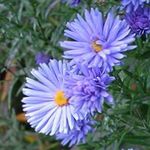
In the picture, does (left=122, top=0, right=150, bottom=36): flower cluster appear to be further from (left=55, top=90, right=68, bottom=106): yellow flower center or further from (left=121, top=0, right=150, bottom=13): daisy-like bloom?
(left=55, top=90, right=68, bottom=106): yellow flower center

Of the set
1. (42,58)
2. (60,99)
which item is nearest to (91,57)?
(60,99)

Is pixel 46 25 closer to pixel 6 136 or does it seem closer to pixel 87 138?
pixel 87 138

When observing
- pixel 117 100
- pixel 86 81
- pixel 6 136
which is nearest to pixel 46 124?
pixel 86 81

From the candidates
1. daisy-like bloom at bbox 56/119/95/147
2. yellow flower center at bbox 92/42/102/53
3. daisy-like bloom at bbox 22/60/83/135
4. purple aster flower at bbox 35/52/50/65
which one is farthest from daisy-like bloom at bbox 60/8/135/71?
purple aster flower at bbox 35/52/50/65

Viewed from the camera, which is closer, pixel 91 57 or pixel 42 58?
pixel 91 57

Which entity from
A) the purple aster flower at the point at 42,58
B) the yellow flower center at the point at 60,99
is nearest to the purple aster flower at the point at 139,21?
the yellow flower center at the point at 60,99

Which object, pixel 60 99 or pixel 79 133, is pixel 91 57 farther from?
pixel 79 133

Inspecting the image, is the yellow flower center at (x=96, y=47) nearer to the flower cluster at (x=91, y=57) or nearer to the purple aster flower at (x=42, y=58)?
the flower cluster at (x=91, y=57)
